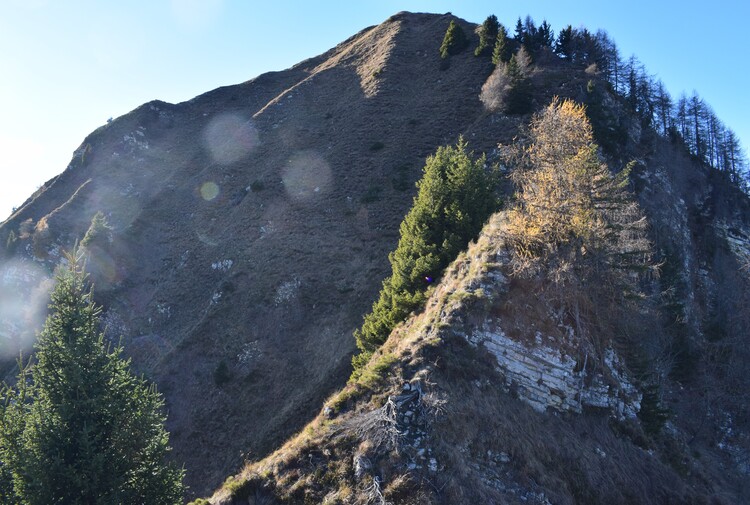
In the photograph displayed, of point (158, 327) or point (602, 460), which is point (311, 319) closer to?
point (158, 327)

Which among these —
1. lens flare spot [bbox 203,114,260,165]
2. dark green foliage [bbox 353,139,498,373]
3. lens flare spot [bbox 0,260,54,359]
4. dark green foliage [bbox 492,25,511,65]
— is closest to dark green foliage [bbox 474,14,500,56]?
dark green foliage [bbox 492,25,511,65]

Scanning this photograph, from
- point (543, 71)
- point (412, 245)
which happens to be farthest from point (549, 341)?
point (543, 71)

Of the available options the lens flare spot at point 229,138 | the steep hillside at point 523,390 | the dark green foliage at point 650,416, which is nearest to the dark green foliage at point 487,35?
the lens flare spot at point 229,138

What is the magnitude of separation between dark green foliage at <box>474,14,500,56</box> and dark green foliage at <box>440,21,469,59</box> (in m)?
1.94

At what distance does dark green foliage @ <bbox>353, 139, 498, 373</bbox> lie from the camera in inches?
689

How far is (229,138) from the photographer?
49562 millimetres

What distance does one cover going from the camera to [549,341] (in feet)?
46.2

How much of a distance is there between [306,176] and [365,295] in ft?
50.0

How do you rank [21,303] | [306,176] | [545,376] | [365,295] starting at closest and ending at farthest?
[545,376]
[365,295]
[21,303]
[306,176]

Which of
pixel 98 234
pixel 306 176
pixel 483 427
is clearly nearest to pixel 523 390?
pixel 483 427

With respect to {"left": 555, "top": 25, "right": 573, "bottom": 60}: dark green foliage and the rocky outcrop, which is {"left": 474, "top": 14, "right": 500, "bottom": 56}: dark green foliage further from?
the rocky outcrop

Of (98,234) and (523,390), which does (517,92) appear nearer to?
(523,390)

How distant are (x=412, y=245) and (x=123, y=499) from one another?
12629 mm

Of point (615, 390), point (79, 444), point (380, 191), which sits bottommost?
point (615, 390)
